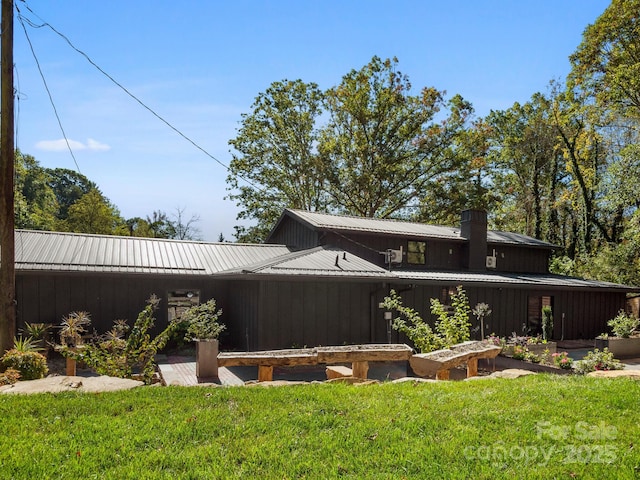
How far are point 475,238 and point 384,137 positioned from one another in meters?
11.5

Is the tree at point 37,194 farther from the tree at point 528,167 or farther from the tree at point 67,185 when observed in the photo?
the tree at point 528,167

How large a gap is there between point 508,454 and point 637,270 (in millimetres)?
20242

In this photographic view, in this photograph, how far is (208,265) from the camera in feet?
42.4

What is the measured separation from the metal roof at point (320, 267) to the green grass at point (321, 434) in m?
4.76

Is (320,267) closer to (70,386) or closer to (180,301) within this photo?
(180,301)

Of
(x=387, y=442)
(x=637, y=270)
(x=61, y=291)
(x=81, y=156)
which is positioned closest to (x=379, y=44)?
(x=637, y=270)

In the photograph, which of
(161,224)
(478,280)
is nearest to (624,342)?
(478,280)

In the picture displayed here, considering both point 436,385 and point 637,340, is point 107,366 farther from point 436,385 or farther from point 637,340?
point 637,340

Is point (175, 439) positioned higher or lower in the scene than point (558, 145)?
lower

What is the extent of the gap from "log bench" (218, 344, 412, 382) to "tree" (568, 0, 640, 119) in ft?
55.7

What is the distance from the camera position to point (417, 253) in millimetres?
16219

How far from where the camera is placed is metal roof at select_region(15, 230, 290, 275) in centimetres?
1095

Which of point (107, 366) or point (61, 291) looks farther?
point (61, 291)

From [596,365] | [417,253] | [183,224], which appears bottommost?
[596,365]
